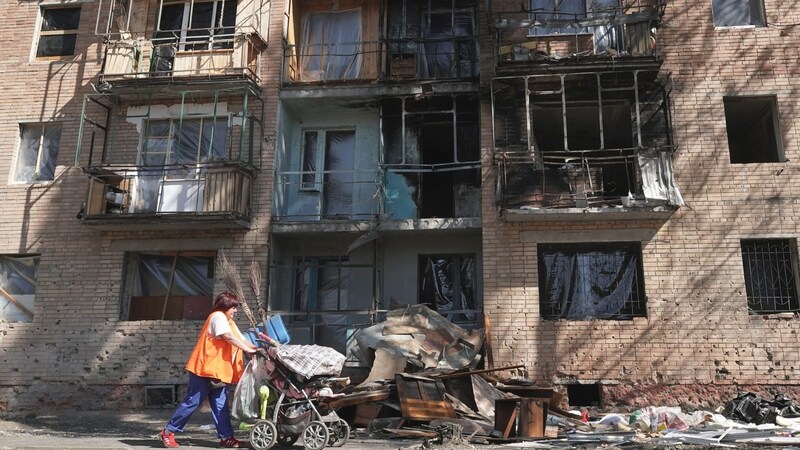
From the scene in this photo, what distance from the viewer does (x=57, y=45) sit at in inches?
610

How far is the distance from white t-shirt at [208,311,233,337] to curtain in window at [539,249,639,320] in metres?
7.33

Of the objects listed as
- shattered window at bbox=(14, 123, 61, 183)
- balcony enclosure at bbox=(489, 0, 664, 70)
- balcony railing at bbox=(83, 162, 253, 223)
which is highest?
balcony enclosure at bbox=(489, 0, 664, 70)

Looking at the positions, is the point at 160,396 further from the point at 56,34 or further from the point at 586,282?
the point at 56,34

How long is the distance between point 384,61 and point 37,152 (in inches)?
324

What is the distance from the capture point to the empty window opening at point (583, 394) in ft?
39.5

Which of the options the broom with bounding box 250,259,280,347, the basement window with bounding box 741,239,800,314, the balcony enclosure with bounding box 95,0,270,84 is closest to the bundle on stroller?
the broom with bounding box 250,259,280,347

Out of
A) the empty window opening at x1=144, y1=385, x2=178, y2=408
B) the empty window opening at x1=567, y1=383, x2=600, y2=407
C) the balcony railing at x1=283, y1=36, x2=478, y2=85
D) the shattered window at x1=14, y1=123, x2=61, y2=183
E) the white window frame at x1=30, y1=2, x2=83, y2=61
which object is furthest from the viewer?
the white window frame at x1=30, y1=2, x2=83, y2=61

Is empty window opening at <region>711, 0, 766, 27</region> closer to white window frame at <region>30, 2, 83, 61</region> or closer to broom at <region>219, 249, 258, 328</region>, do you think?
broom at <region>219, 249, 258, 328</region>

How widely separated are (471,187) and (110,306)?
8.06 meters

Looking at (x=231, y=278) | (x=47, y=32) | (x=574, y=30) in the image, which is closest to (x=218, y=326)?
(x=231, y=278)

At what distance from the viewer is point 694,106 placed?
1309 cm

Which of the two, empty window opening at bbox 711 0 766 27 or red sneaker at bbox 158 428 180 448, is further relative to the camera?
empty window opening at bbox 711 0 766 27

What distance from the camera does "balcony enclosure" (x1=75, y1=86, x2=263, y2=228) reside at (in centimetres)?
1323

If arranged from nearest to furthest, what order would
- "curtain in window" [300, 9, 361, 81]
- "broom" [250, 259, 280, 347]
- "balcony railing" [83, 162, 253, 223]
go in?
"broom" [250, 259, 280, 347]
"balcony railing" [83, 162, 253, 223]
"curtain in window" [300, 9, 361, 81]
